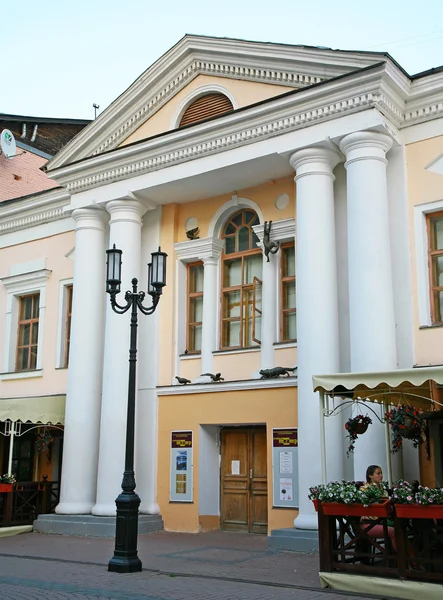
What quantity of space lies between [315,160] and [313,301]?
108 inches

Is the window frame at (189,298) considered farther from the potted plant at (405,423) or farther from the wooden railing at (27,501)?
the potted plant at (405,423)

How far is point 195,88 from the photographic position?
1680cm

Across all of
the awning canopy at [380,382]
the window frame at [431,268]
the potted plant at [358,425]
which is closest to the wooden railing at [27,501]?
the potted plant at [358,425]

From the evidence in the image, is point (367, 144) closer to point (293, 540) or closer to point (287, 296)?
point (287, 296)

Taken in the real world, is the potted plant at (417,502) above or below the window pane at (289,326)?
below

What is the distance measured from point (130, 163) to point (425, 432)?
8799 mm

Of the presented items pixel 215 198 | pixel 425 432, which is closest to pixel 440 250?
pixel 425 432

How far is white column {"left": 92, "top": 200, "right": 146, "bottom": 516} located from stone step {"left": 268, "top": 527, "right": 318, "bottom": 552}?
4.10 metres

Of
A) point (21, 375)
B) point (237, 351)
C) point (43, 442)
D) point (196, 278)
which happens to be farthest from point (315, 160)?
point (21, 375)

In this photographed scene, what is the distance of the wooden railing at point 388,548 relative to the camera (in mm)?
8930

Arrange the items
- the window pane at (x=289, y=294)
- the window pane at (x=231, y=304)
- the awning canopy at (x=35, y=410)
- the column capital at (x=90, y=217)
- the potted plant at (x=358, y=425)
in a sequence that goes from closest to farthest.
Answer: the potted plant at (x=358, y=425) < the window pane at (x=289, y=294) < the window pane at (x=231, y=304) < the awning canopy at (x=35, y=410) < the column capital at (x=90, y=217)

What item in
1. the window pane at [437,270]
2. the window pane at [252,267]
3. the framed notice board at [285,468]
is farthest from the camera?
the window pane at [252,267]

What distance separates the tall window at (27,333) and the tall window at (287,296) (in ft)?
25.5


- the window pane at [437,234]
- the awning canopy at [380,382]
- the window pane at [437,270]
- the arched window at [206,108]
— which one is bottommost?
the awning canopy at [380,382]
